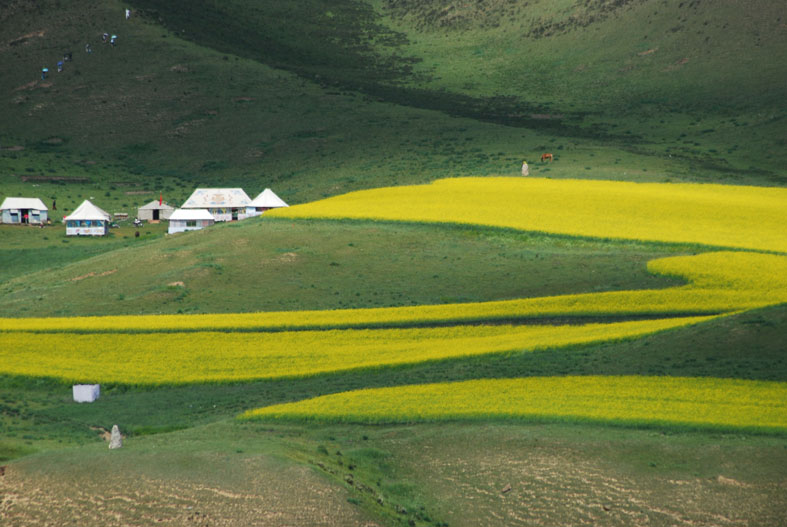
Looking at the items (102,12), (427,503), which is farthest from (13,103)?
(427,503)

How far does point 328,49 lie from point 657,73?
70438 mm

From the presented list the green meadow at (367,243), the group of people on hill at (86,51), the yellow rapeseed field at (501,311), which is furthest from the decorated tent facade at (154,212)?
the group of people on hill at (86,51)

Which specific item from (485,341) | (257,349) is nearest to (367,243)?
(257,349)

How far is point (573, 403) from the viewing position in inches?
1320

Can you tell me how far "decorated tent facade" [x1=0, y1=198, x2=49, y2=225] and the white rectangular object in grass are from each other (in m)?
70.0

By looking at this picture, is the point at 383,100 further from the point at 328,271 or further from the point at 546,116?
the point at 328,271

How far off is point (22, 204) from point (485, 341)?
2934 inches

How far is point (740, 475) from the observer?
26844 mm

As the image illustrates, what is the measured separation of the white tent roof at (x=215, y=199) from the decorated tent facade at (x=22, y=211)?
1566 cm

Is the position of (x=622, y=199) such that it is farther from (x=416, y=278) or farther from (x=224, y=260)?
(x=224, y=260)

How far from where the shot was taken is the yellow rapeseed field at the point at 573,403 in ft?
103

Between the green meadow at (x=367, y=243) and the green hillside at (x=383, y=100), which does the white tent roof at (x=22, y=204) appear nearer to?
the green meadow at (x=367, y=243)

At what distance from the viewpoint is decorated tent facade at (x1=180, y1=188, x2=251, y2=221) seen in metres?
106

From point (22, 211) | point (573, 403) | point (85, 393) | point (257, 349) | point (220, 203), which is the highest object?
point (220, 203)
